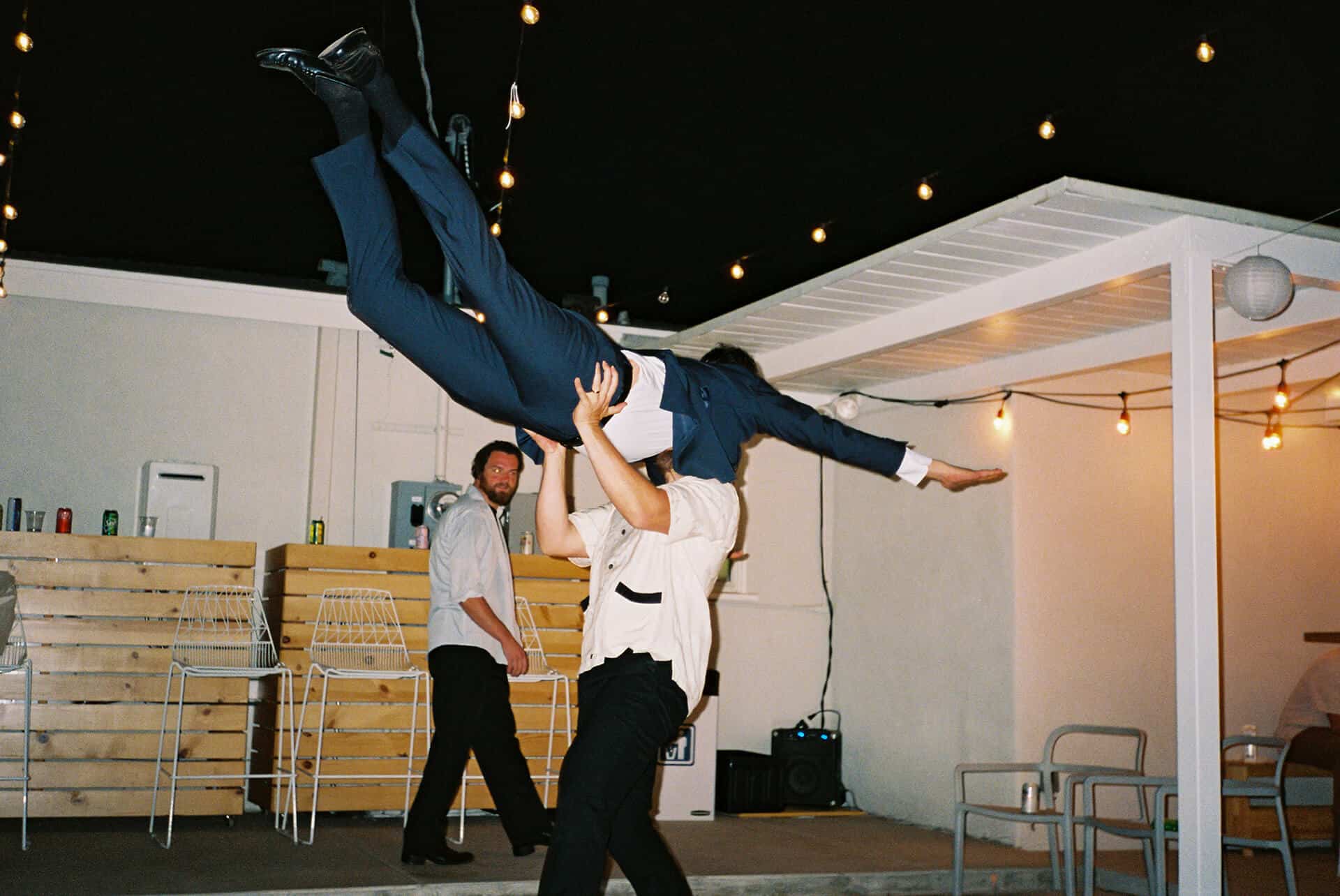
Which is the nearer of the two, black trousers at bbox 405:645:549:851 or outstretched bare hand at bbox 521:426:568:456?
outstretched bare hand at bbox 521:426:568:456

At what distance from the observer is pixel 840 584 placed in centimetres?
879

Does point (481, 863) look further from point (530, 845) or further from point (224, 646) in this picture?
point (224, 646)

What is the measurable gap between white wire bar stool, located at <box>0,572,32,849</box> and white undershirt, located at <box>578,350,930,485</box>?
3046mm

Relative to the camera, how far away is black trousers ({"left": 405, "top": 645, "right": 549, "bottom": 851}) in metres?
5.15

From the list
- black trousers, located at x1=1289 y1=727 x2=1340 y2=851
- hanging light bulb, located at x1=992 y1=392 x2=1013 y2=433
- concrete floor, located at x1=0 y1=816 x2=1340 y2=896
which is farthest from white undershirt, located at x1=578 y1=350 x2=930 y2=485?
black trousers, located at x1=1289 y1=727 x2=1340 y2=851

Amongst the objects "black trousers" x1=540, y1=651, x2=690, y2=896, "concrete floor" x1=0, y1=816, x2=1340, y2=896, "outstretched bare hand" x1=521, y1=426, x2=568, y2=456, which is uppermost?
"outstretched bare hand" x1=521, y1=426, x2=568, y2=456

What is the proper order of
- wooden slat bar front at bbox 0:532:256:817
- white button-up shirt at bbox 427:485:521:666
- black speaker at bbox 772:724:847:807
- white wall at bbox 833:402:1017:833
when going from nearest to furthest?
white button-up shirt at bbox 427:485:521:666 < wooden slat bar front at bbox 0:532:256:817 < white wall at bbox 833:402:1017:833 < black speaker at bbox 772:724:847:807

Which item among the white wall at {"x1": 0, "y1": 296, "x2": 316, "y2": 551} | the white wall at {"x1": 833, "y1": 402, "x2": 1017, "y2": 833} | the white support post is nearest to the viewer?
the white support post

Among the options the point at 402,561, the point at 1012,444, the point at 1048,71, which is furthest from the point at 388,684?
the point at 1048,71

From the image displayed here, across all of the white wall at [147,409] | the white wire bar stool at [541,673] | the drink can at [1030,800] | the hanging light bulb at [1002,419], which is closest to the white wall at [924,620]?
the hanging light bulb at [1002,419]

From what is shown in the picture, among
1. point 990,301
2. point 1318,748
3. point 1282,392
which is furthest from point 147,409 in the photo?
point 1318,748

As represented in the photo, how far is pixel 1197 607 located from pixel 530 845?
286 centimetres

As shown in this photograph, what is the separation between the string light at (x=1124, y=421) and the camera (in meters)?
7.55

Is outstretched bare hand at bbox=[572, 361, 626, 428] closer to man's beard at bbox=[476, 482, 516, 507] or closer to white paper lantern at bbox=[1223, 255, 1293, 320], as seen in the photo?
man's beard at bbox=[476, 482, 516, 507]
